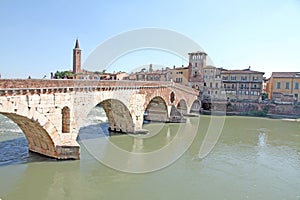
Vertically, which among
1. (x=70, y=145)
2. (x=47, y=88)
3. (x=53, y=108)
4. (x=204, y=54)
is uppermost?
(x=204, y=54)

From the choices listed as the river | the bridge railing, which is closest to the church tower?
the river

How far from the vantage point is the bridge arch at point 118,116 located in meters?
18.6

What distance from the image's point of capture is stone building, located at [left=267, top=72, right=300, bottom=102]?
37.4 meters

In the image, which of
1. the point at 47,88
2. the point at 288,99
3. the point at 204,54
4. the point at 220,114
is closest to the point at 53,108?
the point at 47,88

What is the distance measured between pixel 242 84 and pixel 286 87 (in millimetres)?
5692

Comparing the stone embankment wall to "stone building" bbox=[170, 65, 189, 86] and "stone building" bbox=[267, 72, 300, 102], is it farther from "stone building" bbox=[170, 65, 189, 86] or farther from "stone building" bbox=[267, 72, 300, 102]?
"stone building" bbox=[170, 65, 189, 86]

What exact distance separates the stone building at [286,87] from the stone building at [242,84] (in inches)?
74.6

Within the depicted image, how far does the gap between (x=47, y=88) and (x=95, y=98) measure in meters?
3.71

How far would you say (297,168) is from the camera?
13305 mm

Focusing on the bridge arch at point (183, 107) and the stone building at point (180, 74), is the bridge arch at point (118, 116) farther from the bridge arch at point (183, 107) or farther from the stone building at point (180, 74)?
the stone building at point (180, 74)

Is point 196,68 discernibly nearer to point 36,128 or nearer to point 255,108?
point 255,108

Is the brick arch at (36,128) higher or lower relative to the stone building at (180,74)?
lower

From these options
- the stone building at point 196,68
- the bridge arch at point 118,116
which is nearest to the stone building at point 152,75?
the stone building at point 196,68

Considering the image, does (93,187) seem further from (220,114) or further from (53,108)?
(220,114)
